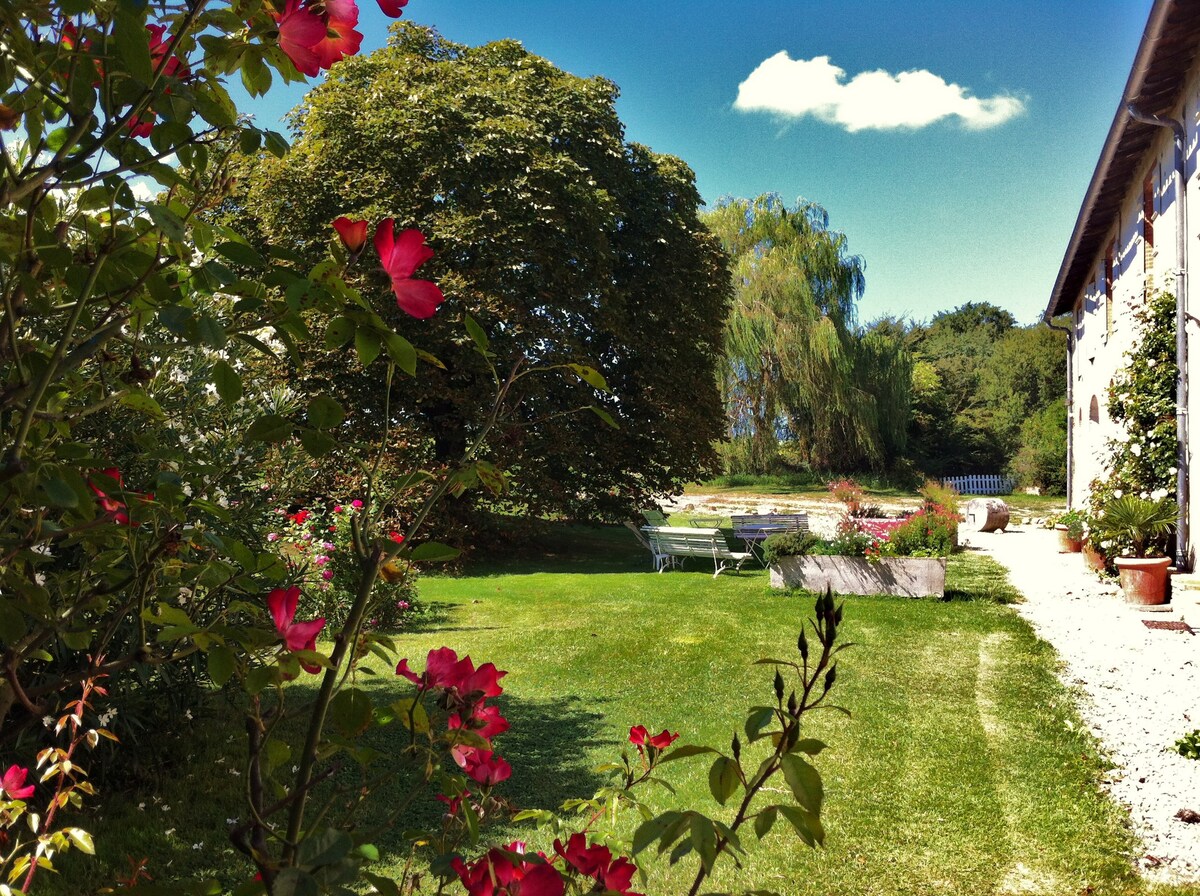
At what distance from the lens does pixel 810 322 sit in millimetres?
25172

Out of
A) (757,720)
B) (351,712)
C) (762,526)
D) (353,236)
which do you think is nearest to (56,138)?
(353,236)

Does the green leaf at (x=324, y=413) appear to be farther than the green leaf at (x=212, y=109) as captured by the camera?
No

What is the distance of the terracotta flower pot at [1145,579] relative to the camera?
27.7 ft

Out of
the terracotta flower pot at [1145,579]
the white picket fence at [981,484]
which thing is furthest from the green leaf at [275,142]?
the white picket fence at [981,484]

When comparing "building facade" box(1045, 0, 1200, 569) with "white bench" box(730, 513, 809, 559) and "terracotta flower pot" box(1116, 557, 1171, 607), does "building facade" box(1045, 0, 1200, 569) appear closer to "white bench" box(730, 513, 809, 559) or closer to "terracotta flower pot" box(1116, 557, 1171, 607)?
"terracotta flower pot" box(1116, 557, 1171, 607)

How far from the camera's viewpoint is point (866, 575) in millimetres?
10461

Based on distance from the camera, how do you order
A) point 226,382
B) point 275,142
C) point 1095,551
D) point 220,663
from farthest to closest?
1. point 1095,551
2. point 275,142
3. point 226,382
4. point 220,663

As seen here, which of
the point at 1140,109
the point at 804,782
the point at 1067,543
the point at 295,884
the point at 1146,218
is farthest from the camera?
the point at 1067,543

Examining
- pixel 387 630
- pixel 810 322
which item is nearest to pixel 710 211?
pixel 810 322

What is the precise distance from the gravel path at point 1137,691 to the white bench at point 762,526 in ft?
13.4

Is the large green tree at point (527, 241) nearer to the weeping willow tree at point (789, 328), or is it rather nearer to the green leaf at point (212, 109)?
the weeping willow tree at point (789, 328)

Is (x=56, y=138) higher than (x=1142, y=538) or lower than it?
higher

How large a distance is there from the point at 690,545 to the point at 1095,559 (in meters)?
5.35

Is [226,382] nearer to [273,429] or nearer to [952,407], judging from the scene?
[273,429]
